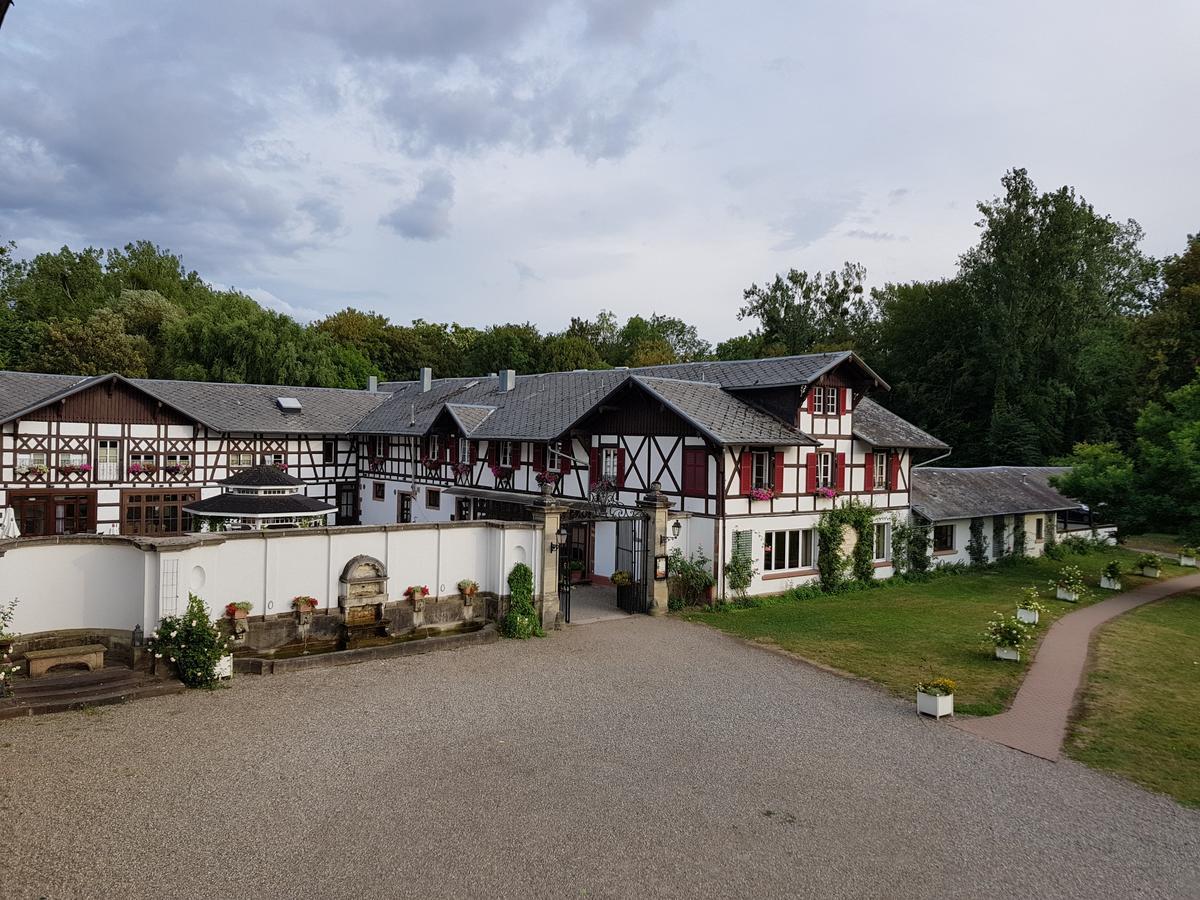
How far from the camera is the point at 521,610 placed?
1625 centimetres

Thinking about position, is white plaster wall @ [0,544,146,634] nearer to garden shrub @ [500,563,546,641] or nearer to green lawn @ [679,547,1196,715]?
garden shrub @ [500,563,546,641]

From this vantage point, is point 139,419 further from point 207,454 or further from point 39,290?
point 39,290

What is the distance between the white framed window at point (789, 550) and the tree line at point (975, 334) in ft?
69.1

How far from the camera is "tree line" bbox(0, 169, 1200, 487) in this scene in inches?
1528

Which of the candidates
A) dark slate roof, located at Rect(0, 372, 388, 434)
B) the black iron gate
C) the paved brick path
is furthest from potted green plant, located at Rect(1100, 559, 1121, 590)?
dark slate roof, located at Rect(0, 372, 388, 434)

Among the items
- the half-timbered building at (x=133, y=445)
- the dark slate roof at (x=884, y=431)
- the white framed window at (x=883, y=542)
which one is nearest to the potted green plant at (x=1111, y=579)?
the dark slate roof at (x=884, y=431)

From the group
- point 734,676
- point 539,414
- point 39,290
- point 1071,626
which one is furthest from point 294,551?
point 39,290

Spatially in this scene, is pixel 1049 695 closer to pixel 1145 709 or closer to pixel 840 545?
pixel 1145 709

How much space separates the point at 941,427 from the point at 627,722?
3751cm

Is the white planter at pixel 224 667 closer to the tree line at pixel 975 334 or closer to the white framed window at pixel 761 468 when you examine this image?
the white framed window at pixel 761 468

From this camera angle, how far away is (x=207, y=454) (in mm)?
29750

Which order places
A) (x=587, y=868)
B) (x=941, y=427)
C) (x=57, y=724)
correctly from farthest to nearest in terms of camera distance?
(x=941, y=427) < (x=57, y=724) < (x=587, y=868)

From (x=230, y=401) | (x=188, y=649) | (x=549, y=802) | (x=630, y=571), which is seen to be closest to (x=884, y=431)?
(x=630, y=571)

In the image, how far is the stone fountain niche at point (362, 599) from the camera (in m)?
14.7
